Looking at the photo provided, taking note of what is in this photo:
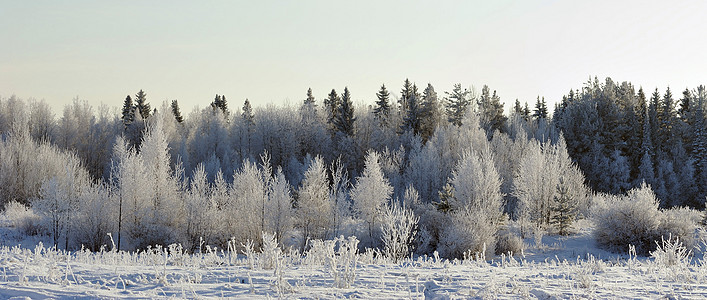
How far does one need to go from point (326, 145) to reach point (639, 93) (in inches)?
1558

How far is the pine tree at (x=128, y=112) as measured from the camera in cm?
6421

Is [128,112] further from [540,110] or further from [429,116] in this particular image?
[540,110]

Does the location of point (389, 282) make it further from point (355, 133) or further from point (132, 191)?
point (355, 133)

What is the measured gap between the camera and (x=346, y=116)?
57469 mm

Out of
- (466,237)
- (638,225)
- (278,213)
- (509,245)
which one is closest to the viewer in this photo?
(466,237)

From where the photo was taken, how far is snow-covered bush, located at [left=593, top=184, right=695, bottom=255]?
23.0 metres

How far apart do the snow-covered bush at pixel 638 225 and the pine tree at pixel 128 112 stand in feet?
185

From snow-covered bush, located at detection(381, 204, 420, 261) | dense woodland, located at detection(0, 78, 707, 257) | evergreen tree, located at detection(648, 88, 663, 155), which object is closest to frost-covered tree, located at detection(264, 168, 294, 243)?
dense woodland, located at detection(0, 78, 707, 257)

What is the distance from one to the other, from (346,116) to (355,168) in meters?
6.65

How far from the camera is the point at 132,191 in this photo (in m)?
27.1

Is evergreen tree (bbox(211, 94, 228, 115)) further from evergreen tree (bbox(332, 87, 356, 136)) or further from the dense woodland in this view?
evergreen tree (bbox(332, 87, 356, 136))

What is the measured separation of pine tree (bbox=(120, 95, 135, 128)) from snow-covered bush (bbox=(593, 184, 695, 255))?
56.4m

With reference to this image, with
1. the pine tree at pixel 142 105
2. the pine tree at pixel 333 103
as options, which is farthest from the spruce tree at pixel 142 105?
the pine tree at pixel 333 103

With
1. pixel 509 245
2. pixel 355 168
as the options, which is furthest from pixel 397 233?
pixel 355 168
